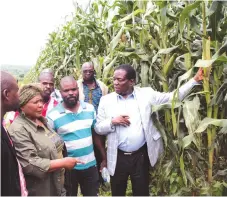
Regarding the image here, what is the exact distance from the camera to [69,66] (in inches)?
231

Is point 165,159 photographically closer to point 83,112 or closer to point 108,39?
point 83,112

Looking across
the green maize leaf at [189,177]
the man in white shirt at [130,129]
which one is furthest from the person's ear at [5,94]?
the green maize leaf at [189,177]

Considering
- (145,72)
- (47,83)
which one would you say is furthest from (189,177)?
(47,83)

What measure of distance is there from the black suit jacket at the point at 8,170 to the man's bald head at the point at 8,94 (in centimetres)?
10

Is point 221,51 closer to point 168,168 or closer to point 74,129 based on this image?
point 168,168

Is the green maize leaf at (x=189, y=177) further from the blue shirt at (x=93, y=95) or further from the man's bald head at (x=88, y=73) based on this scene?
the man's bald head at (x=88, y=73)

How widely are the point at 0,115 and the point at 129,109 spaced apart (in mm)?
1103

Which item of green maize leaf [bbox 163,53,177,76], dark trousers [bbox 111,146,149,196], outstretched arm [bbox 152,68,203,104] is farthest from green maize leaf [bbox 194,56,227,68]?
dark trousers [bbox 111,146,149,196]

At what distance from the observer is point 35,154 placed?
1797mm

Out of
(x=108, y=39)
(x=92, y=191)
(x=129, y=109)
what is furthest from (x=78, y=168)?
(x=108, y=39)

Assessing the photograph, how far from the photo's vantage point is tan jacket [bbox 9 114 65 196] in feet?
5.82

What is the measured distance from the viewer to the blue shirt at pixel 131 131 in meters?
2.36

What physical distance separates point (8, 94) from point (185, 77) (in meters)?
1.15

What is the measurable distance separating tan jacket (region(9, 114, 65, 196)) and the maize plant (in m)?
0.84
